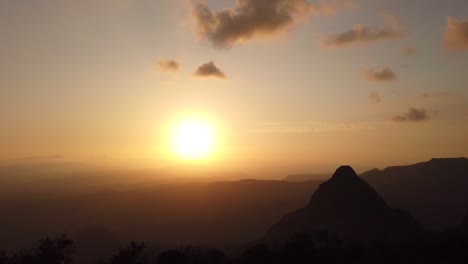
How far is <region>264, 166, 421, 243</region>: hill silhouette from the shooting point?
3521 inches

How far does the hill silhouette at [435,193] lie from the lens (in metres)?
142

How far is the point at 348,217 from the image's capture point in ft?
310

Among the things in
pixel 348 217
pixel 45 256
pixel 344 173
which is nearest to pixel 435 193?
pixel 344 173

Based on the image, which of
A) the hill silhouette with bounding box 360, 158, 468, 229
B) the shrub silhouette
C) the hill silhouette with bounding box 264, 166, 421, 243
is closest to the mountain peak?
the hill silhouette with bounding box 264, 166, 421, 243

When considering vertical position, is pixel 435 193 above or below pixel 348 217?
above

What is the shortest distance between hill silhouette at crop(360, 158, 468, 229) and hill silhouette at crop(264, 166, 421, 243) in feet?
143

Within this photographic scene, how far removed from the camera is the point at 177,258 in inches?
2264

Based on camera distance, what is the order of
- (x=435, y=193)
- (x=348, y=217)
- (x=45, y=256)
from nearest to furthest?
(x=45, y=256), (x=348, y=217), (x=435, y=193)

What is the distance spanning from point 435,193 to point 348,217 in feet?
313

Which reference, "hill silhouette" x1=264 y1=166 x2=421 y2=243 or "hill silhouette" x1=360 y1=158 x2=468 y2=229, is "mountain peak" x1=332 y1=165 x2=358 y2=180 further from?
"hill silhouette" x1=360 y1=158 x2=468 y2=229

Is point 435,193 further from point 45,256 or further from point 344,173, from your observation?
point 45,256

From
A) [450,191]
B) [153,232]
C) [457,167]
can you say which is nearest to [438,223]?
[450,191]

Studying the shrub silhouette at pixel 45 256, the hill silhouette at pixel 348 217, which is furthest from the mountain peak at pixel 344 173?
the shrub silhouette at pixel 45 256

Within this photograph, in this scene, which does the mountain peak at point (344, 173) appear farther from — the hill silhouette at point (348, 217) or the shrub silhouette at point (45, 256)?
the shrub silhouette at point (45, 256)
